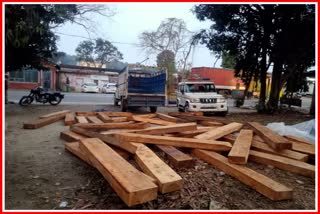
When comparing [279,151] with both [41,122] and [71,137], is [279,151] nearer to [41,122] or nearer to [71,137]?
[71,137]

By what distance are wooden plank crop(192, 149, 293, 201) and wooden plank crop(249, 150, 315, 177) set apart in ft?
2.23

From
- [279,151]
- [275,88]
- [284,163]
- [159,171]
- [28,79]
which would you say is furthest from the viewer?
[28,79]

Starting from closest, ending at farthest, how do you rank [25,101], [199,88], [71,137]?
[71,137]
[199,88]
[25,101]

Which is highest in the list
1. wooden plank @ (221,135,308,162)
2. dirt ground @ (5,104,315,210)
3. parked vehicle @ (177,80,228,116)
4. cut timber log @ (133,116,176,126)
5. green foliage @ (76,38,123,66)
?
green foliage @ (76,38,123,66)

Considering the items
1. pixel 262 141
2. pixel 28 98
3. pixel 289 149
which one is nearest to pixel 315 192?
pixel 289 149

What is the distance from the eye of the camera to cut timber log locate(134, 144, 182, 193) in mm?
2771

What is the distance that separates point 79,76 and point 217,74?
20.5 metres

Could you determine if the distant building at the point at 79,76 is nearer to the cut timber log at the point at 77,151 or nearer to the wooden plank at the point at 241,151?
the cut timber log at the point at 77,151

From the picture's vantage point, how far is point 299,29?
448 inches

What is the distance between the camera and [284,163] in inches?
151

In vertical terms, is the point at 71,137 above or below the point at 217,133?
below

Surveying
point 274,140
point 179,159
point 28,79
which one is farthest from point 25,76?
point 274,140

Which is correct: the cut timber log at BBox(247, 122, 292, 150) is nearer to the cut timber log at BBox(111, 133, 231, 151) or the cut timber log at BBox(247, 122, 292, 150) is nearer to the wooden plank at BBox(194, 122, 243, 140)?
the wooden plank at BBox(194, 122, 243, 140)

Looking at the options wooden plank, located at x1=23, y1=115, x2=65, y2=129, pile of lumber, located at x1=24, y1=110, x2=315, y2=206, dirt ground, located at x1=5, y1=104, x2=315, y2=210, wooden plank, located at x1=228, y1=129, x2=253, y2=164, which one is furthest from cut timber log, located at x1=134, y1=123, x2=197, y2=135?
wooden plank, located at x1=23, y1=115, x2=65, y2=129
